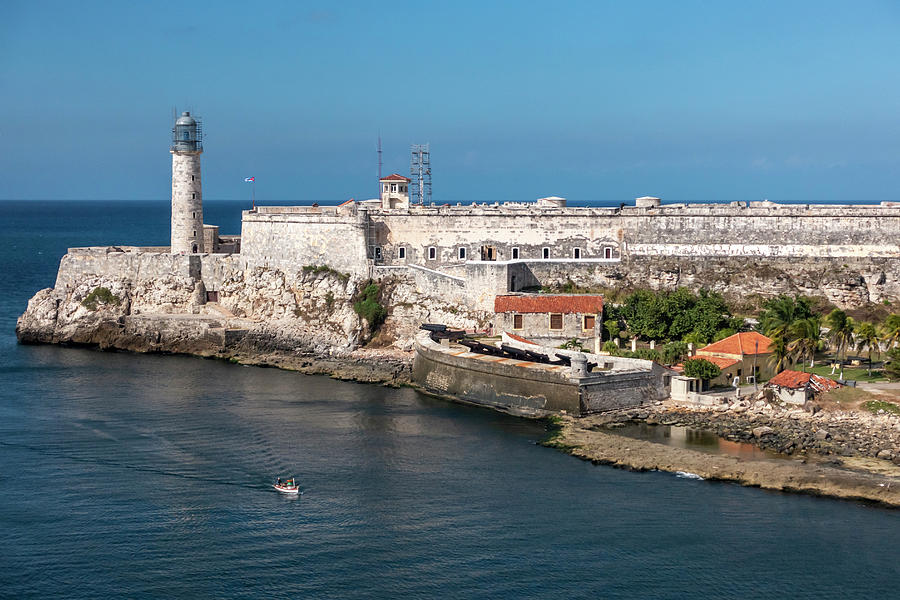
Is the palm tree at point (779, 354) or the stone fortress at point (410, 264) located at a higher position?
the stone fortress at point (410, 264)

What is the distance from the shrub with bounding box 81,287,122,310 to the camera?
52875 mm

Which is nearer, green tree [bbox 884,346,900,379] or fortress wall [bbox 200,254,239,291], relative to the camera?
green tree [bbox 884,346,900,379]

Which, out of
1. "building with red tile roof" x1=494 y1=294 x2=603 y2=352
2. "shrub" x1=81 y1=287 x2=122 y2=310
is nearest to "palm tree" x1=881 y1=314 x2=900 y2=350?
"building with red tile roof" x1=494 y1=294 x2=603 y2=352

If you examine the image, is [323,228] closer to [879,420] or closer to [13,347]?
[13,347]

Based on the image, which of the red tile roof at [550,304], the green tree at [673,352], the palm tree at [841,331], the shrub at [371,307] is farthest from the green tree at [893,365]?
the shrub at [371,307]

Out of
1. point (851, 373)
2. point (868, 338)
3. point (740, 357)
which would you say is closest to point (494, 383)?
point (740, 357)

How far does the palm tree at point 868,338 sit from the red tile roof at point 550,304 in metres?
9.82

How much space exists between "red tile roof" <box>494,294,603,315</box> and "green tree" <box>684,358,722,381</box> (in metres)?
6.57

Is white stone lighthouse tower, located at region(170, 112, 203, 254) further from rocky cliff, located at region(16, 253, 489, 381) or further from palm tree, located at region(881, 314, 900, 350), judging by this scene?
palm tree, located at region(881, 314, 900, 350)

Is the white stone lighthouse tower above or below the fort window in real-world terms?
above

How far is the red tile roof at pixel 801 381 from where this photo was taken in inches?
1367

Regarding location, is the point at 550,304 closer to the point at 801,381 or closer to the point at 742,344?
the point at 742,344

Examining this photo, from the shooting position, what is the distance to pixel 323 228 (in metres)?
51.0

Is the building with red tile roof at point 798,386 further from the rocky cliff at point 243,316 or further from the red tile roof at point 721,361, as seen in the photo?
the rocky cliff at point 243,316
